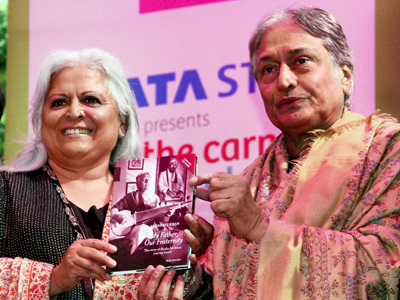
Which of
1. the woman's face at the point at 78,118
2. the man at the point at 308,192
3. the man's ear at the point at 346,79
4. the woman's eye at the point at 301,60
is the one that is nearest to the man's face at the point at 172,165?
the man at the point at 308,192

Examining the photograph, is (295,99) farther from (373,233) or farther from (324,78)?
(373,233)

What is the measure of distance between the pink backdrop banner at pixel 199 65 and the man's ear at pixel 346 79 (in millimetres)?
800

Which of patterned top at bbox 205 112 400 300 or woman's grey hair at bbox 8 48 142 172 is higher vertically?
woman's grey hair at bbox 8 48 142 172

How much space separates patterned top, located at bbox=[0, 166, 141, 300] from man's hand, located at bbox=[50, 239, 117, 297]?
103mm

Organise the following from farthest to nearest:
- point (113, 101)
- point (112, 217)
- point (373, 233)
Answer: point (113, 101), point (112, 217), point (373, 233)

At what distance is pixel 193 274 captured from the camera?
2.73m

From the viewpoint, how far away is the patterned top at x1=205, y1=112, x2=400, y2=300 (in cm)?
228

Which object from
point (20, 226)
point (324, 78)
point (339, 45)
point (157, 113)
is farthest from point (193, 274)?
point (157, 113)

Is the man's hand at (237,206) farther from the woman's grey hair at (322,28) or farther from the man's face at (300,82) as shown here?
the woman's grey hair at (322,28)

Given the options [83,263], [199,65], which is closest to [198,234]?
[83,263]

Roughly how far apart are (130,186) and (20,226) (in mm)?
575

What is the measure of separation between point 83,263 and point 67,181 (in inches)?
25.7

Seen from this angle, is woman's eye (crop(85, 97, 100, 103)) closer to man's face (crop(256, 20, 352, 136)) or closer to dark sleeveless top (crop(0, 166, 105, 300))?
dark sleeveless top (crop(0, 166, 105, 300))

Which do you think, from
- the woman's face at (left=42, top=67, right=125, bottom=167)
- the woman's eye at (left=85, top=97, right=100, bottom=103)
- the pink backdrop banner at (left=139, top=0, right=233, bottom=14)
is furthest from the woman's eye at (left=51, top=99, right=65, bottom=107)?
the pink backdrop banner at (left=139, top=0, right=233, bottom=14)
